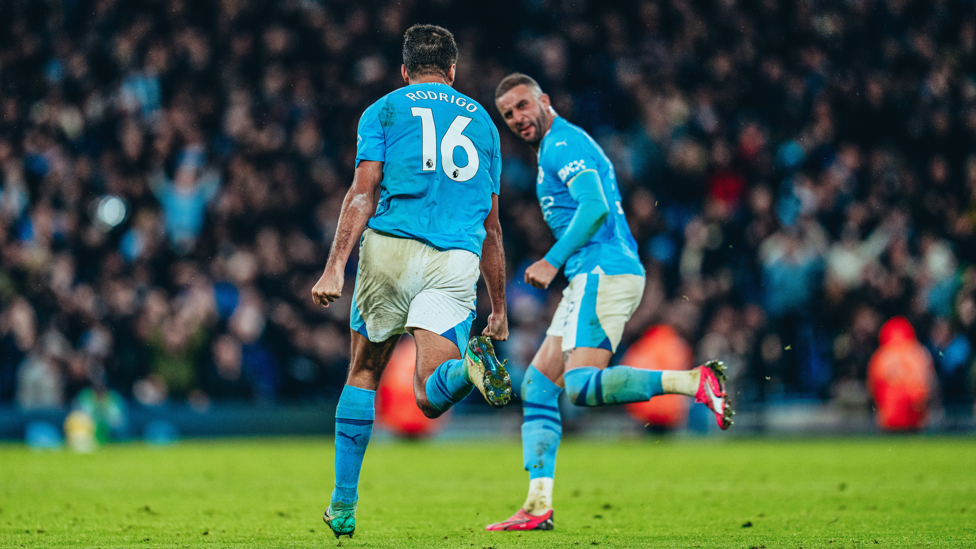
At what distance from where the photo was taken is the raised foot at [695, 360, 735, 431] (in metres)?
5.50

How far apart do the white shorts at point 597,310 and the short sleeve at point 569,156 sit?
2.05 feet

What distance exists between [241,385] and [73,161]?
4566 mm

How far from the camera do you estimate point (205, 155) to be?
17281 mm

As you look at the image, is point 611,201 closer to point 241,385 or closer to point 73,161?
point 241,385

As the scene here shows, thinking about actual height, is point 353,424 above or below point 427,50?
below

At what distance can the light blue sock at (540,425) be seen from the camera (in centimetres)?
636

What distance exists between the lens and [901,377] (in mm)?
15141

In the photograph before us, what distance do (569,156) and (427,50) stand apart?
133 centimetres

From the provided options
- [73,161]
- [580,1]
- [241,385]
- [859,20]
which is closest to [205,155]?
[73,161]

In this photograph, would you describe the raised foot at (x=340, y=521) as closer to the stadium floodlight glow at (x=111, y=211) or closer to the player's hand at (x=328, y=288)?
the player's hand at (x=328, y=288)

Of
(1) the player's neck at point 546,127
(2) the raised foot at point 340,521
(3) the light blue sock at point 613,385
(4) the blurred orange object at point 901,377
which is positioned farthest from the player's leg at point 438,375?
(4) the blurred orange object at point 901,377

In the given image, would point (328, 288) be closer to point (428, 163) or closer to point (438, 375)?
point (438, 375)

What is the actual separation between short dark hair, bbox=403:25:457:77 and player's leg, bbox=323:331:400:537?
1.36 m

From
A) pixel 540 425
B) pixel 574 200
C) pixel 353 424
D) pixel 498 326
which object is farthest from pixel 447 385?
pixel 574 200
